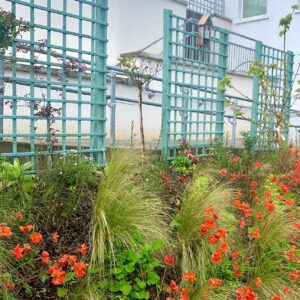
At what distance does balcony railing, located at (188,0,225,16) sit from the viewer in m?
10.9

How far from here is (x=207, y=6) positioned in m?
11.6

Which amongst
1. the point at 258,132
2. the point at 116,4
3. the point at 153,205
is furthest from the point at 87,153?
the point at 116,4

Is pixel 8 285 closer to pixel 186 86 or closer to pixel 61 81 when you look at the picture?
pixel 61 81

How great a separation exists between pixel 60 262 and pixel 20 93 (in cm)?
411

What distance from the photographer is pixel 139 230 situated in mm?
2609

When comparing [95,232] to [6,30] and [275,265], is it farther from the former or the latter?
[6,30]

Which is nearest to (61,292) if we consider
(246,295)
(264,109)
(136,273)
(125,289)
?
(125,289)

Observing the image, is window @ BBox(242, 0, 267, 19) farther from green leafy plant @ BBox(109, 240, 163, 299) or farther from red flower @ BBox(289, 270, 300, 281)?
green leafy plant @ BBox(109, 240, 163, 299)

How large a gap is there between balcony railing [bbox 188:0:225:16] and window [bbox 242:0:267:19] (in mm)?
600

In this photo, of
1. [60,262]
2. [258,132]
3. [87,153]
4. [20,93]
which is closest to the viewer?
[60,262]

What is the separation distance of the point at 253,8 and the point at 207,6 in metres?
1.31

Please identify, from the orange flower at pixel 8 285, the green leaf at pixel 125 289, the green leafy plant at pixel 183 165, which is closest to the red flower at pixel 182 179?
the green leafy plant at pixel 183 165

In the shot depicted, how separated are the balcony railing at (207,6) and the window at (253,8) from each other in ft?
1.97

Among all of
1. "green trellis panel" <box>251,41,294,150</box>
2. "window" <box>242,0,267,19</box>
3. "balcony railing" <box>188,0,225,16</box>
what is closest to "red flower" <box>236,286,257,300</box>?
"green trellis panel" <box>251,41,294,150</box>
